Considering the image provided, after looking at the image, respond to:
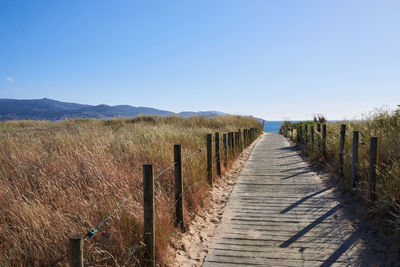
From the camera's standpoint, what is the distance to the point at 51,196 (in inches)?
157

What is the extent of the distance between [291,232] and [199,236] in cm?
148

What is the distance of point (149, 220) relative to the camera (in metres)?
3.05

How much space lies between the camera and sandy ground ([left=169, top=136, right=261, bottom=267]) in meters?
3.58

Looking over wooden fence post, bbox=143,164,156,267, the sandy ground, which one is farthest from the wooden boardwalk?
wooden fence post, bbox=143,164,156,267

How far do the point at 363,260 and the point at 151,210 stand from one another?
2778 millimetres

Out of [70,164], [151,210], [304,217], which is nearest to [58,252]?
[151,210]

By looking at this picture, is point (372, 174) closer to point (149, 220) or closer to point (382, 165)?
point (382, 165)

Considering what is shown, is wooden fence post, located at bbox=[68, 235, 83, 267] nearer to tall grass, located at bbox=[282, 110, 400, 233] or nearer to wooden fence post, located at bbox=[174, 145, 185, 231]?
wooden fence post, located at bbox=[174, 145, 185, 231]

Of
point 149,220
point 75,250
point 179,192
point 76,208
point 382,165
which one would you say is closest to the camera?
point 75,250

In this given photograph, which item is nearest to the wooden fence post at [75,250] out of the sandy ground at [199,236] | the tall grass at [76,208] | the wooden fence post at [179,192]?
the tall grass at [76,208]

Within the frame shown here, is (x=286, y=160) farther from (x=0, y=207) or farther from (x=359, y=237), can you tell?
(x=0, y=207)

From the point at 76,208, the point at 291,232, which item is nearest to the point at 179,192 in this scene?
the point at 76,208

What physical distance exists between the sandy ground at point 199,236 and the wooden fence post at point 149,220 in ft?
1.27

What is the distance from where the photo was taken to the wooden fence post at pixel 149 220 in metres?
2.98
